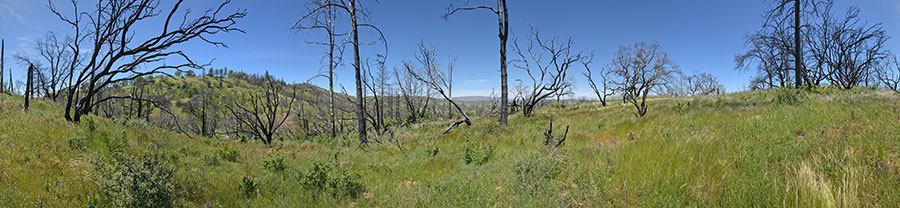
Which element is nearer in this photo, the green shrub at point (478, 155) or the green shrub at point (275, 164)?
the green shrub at point (478, 155)

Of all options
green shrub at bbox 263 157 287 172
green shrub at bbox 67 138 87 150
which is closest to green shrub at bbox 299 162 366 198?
green shrub at bbox 263 157 287 172

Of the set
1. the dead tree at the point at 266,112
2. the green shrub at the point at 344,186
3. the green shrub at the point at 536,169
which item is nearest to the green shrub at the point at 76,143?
the green shrub at the point at 344,186

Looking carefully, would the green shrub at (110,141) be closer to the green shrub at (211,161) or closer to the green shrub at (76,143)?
the green shrub at (76,143)

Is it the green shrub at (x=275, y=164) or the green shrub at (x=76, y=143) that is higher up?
the green shrub at (x=76, y=143)

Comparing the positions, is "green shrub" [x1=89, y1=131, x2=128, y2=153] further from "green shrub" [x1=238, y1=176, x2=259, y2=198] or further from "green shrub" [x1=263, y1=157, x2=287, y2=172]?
"green shrub" [x1=238, y1=176, x2=259, y2=198]

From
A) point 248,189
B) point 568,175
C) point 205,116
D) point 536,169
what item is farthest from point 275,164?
point 205,116

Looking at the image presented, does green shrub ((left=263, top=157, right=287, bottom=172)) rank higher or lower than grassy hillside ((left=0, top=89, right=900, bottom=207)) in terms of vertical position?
lower

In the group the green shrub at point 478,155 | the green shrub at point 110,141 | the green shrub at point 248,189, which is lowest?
the green shrub at point 248,189

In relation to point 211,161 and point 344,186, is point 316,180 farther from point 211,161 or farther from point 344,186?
point 211,161

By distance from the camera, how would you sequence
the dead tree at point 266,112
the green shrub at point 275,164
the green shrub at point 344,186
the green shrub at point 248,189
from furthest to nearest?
the dead tree at point 266,112 → the green shrub at point 275,164 → the green shrub at point 248,189 → the green shrub at point 344,186

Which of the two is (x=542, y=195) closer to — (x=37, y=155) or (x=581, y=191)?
(x=581, y=191)

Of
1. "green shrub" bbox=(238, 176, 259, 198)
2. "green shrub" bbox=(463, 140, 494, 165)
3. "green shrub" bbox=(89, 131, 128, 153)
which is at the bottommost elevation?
"green shrub" bbox=(238, 176, 259, 198)

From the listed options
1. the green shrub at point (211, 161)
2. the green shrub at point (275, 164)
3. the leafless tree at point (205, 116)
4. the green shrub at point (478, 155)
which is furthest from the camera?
the leafless tree at point (205, 116)

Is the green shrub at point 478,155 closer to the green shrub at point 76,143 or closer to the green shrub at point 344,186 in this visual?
the green shrub at point 344,186
